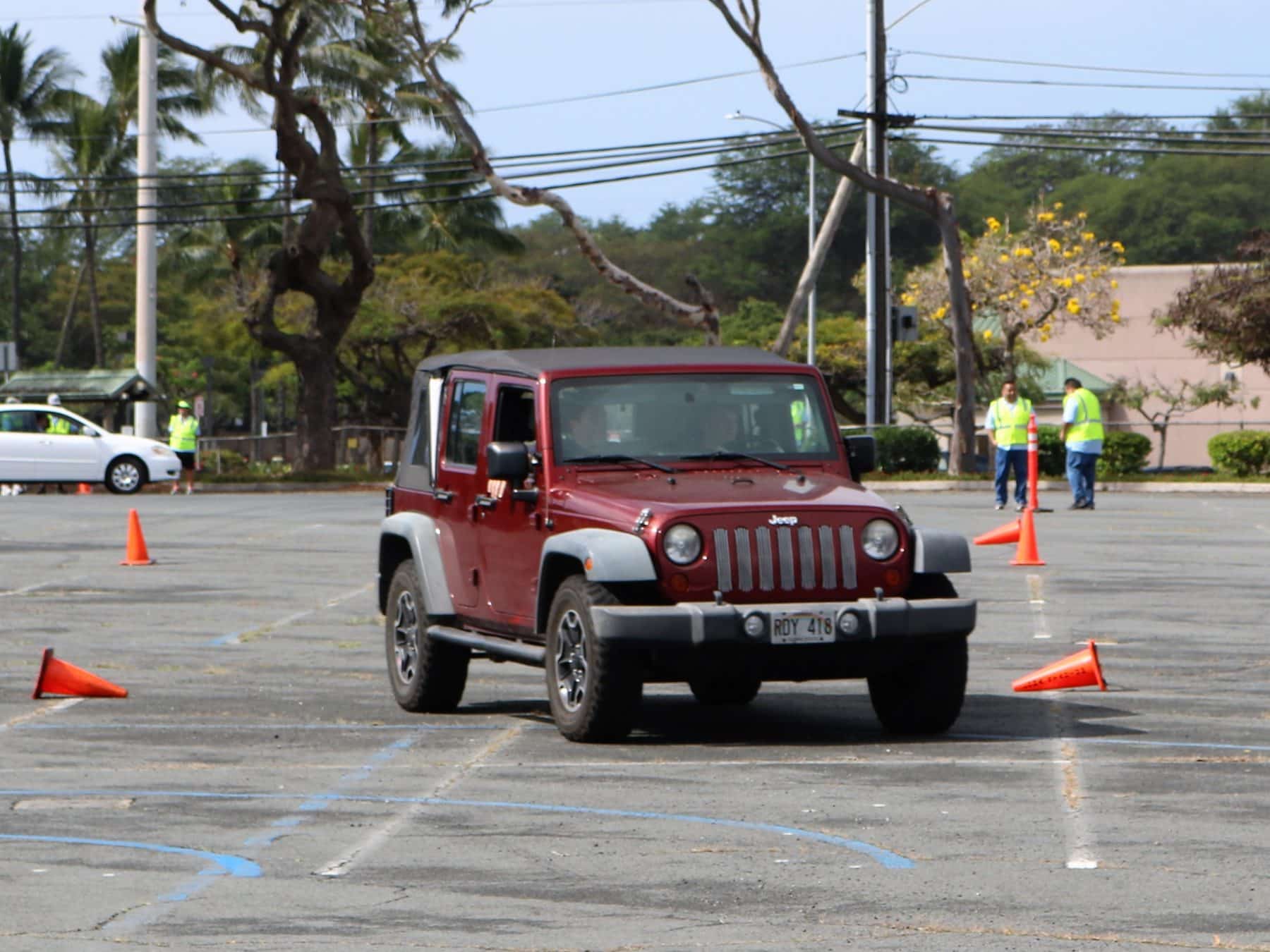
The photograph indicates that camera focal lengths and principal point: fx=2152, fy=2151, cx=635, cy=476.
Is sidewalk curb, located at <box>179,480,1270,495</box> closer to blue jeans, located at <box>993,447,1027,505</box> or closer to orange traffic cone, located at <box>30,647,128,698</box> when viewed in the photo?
blue jeans, located at <box>993,447,1027,505</box>

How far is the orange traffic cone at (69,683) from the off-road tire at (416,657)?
5.23 feet

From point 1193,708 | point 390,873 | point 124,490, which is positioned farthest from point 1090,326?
point 390,873

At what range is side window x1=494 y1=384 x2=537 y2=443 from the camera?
1105 cm

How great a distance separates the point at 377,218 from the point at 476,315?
5472mm

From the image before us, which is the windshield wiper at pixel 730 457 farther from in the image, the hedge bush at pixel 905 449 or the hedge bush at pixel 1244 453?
the hedge bush at pixel 1244 453

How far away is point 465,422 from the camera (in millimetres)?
11641

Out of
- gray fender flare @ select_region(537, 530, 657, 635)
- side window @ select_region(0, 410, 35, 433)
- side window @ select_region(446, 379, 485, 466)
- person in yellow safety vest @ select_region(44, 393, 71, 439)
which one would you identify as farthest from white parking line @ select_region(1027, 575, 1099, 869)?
side window @ select_region(0, 410, 35, 433)

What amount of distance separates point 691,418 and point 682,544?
1.31m

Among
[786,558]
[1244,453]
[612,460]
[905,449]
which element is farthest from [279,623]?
[1244,453]

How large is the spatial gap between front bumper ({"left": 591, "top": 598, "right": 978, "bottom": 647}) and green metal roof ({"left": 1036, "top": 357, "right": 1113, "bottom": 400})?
61428 mm

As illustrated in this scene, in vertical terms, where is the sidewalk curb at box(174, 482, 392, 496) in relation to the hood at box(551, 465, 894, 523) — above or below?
below

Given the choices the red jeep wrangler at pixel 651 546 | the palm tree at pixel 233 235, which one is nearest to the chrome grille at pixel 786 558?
the red jeep wrangler at pixel 651 546

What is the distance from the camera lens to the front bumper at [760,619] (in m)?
9.54

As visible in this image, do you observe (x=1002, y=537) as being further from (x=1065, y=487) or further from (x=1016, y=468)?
(x=1065, y=487)
